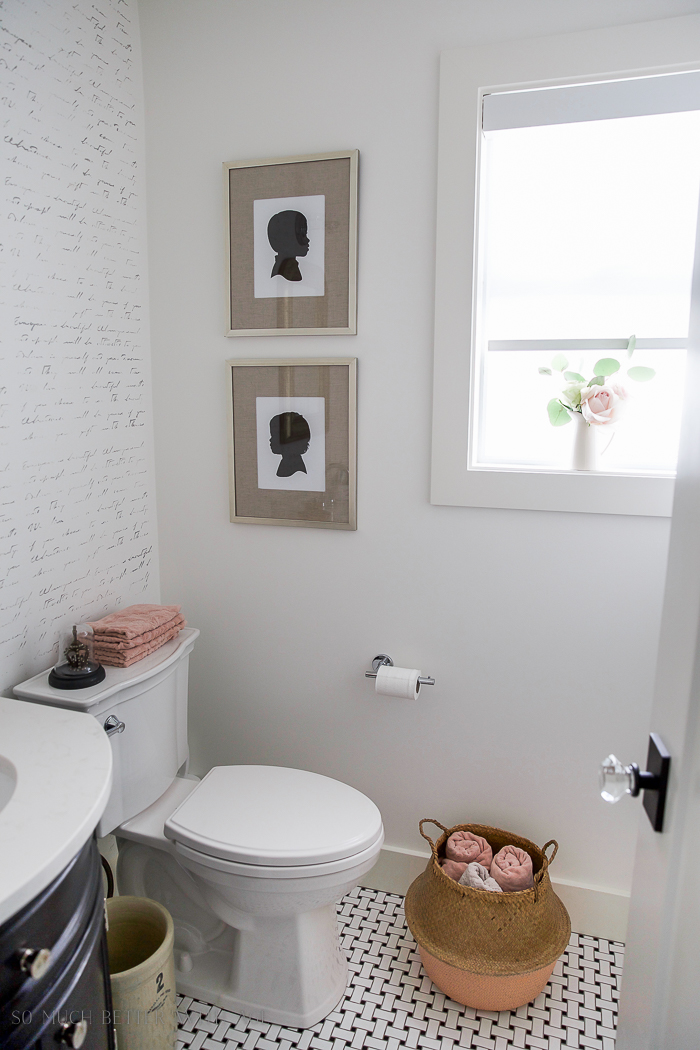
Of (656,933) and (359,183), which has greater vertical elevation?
(359,183)

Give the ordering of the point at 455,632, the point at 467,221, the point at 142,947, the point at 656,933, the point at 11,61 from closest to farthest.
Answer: the point at 656,933 → the point at 11,61 → the point at 142,947 → the point at 467,221 → the point at 455,632

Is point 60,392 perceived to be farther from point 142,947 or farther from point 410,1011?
point 410,1011

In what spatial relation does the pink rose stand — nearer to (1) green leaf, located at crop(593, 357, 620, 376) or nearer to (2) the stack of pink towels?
(1) green leaf, located at crop(593, 357, 620, 376)

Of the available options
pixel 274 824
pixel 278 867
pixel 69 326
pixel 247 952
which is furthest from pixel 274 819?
pixel 69 326

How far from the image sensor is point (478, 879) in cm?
167

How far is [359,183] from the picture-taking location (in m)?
1.75

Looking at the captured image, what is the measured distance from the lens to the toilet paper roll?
5.88 ft

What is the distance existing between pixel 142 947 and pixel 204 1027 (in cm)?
25

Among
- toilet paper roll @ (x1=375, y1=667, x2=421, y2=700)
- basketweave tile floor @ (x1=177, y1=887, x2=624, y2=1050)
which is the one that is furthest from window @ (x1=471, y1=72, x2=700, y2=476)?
basketweave tile floor @ (x1=177, y1=887, x2=624, y2=1050)

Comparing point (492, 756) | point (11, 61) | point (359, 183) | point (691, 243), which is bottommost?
point (492, 756)

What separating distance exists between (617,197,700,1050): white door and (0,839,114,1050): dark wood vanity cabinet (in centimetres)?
74

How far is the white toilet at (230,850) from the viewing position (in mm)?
1460

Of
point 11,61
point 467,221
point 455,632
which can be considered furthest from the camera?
point 455,632

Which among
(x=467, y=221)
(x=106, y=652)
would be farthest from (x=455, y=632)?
(x=467, y=221)
